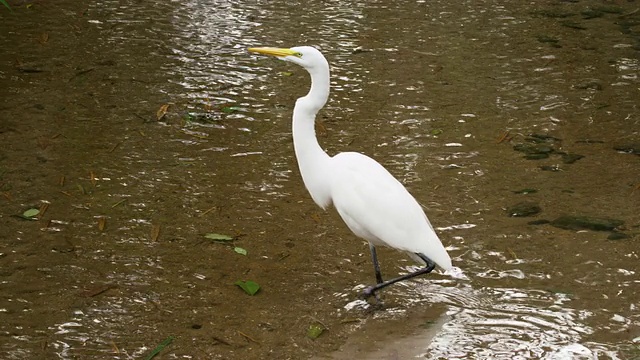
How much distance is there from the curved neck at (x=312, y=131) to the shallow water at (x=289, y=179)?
45 centimetres

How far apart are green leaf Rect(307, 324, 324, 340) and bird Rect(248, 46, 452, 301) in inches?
10.7

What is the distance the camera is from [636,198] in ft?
14.8

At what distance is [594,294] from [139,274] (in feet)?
6.52

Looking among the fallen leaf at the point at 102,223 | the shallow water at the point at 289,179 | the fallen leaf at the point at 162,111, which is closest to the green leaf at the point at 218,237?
the shallow water at the point at 289,179

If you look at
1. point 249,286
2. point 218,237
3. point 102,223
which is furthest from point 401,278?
point 102,223

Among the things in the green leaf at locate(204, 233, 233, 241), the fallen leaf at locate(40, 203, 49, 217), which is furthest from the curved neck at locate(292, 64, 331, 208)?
the fallen leaf at locate(40, 203, 49, 217)

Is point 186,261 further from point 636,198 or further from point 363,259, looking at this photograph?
point 636,198

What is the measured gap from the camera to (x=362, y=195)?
141 inches

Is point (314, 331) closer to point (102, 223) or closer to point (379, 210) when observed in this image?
point (379, 210)

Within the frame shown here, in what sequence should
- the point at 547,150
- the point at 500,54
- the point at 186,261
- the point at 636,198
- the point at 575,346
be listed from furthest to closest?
1. the point at 500,54
2. the point at 547,150
3. the point at 636,198
4. the point at 186,261
5. the point at 575,346

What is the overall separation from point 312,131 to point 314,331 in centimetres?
87

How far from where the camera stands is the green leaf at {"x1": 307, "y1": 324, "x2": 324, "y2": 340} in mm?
3373

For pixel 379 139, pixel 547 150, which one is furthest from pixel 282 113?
pixel 547 150

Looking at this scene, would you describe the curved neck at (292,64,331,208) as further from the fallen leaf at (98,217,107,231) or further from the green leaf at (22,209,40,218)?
the green leaf at (22,209,40,218)
